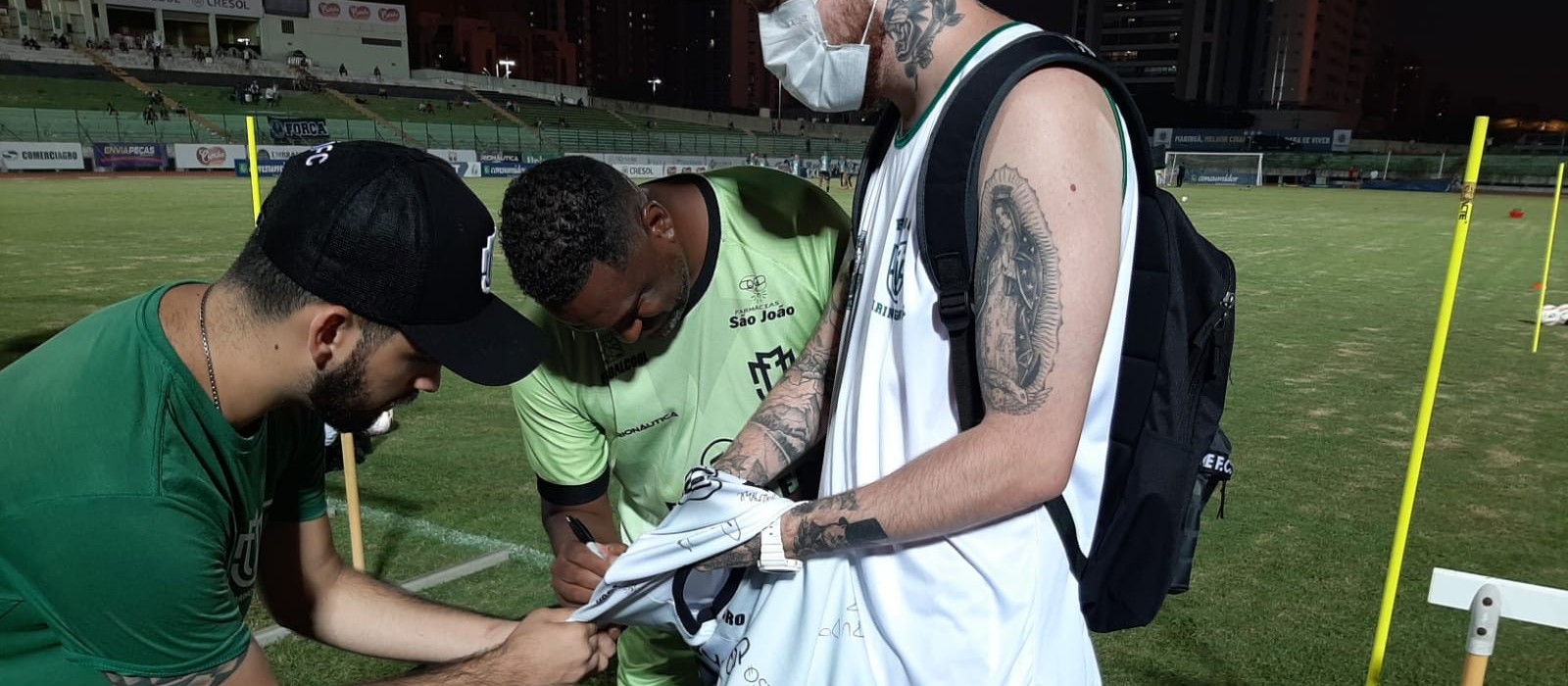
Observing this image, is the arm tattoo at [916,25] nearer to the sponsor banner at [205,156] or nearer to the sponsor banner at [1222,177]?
the sponsor banner at [205,156]

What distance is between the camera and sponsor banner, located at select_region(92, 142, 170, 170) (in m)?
35.7

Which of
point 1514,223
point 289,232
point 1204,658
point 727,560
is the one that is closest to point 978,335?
point 727,560

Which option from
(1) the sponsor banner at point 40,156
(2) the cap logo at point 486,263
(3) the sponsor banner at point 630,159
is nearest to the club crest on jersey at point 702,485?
(2) the cap logo at point 486,263

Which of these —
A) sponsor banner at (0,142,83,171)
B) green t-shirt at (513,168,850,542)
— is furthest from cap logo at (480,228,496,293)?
sponsor banner at (0,142,83,171)

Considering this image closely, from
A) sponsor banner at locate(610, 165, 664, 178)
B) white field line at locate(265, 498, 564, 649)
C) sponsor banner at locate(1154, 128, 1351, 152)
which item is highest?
sponsor banner at locate(1154, 128, 1351, 152)

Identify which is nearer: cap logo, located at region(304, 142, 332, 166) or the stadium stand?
cap logo, located at region(304, 142, 332, 166)

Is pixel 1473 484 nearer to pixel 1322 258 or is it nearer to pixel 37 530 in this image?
pixel 37 530

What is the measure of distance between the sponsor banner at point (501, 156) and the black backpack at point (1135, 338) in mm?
46396

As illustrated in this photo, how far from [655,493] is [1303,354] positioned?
9131 mm

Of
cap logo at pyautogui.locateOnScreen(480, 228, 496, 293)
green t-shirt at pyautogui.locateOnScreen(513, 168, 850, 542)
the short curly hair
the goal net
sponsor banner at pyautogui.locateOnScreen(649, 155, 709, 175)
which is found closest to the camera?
cap logo at pyautogui.locateOnScreen(480, 228, 496, 293)

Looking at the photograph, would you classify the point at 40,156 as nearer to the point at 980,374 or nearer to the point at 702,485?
the point at 702,485

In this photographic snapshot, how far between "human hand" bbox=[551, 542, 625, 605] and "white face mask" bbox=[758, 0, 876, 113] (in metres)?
1.10

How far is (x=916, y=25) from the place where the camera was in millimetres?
1538

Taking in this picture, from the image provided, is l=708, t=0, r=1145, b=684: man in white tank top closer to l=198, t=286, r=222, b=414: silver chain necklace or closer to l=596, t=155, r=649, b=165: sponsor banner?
l=198, t=286, r=222, b=414: silver chain necklace
